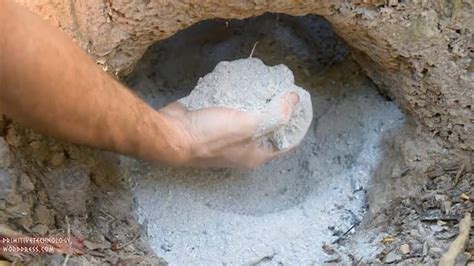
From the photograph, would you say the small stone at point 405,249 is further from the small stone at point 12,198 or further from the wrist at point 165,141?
the small stone at point 12,198

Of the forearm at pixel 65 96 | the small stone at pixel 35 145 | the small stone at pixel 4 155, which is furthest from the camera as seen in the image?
the small stone at pixel 35 145

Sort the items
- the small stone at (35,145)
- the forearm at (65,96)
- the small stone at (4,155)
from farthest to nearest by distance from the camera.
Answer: the small stone at (35,145) → the small stone at (4,155) → the forearm at (65,96)

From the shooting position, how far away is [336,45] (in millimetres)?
1870

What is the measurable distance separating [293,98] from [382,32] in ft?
0.74

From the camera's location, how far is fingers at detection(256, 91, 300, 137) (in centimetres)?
154

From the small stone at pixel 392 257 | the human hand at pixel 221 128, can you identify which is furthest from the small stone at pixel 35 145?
the small stone at pixel 392 257

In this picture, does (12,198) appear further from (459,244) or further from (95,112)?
(459,244)

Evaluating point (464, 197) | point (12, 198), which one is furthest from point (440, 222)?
point (12, 198)

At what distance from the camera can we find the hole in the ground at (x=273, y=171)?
1.56m

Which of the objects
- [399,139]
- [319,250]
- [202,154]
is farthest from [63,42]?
[399,139]

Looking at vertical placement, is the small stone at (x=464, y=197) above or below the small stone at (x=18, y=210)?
below

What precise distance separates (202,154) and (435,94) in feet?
→ 1.56

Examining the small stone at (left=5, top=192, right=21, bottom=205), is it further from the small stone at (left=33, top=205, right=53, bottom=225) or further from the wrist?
the wrist

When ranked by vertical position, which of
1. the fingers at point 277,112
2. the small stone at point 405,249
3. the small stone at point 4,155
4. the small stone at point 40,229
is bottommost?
the small stone at point 405,249
